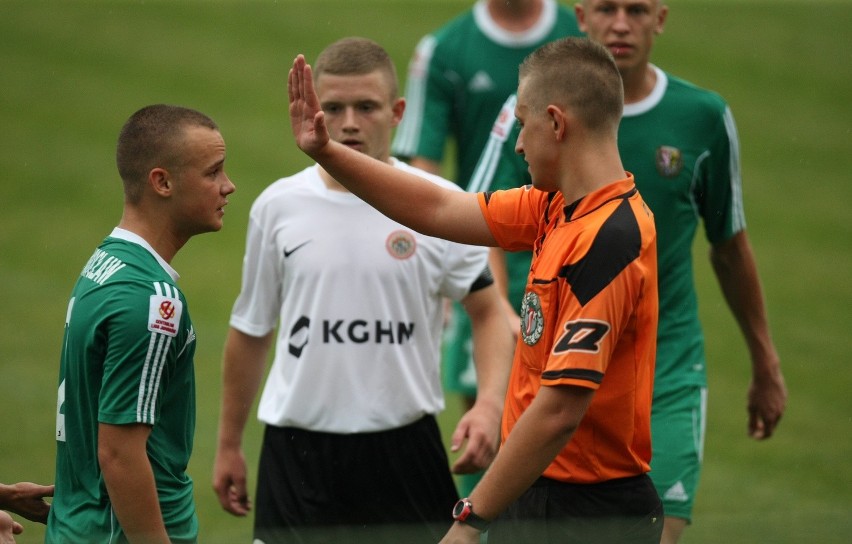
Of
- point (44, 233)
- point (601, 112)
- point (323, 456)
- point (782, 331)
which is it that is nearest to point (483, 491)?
point (601, 112)

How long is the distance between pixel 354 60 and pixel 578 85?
4.66ft

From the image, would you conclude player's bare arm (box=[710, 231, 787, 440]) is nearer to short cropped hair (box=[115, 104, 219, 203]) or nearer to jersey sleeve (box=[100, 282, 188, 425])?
short cropped hair (box=[115, 104, 219, 203])

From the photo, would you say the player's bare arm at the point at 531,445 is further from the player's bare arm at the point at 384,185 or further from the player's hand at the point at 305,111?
the player's hand at the point at 305,111

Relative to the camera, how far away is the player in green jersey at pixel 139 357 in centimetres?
362

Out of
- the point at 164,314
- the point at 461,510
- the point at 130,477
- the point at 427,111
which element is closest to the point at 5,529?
the point at 130,477

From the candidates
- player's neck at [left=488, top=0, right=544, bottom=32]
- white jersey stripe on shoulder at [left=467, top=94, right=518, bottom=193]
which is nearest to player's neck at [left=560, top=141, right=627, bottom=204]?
white jersey stripe on shoulder at [left=467, top=94, right=518, bottom=193]

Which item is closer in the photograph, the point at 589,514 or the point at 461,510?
the point at 461,510

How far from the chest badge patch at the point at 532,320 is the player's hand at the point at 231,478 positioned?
5.18 feet

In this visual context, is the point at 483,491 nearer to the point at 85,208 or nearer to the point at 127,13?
the point at 85,208

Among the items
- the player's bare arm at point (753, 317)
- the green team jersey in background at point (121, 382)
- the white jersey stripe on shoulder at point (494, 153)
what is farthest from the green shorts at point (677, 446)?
the green team jersey in background at point (121, 382)

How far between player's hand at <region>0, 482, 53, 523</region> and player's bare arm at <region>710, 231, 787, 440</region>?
2824 millimetres

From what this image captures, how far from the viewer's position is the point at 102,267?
3.76 metres

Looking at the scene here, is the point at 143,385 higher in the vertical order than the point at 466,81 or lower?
lower

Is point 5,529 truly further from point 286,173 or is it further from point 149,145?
point 286,173
